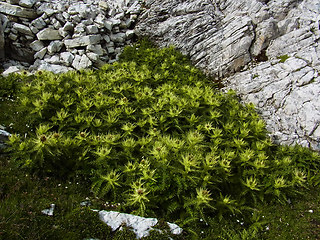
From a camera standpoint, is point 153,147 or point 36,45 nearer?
point 153,147

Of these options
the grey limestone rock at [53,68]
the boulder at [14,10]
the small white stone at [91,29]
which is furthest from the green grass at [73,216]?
the boulder at [14,10]

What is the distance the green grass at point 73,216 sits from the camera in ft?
12.6

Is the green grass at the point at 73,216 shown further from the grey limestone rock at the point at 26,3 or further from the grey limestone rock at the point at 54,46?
the grey limestone rock at the point at 26,3

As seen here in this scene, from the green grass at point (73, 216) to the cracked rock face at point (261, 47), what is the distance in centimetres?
283

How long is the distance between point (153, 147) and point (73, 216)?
79.7 inches

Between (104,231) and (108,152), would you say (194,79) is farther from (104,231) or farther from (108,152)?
(104,231)

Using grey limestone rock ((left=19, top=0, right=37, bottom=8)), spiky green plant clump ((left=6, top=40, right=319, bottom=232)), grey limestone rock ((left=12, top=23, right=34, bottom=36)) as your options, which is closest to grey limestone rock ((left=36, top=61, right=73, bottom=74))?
grey limestone rock ((left=12, top=23, right=34, bottom=36))

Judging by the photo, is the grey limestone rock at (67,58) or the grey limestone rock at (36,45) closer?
the grey limestone rock at (67,58)

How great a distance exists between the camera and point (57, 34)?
36.8 feet

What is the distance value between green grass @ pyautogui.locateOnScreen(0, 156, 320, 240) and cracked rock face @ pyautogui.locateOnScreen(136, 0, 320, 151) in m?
2.83

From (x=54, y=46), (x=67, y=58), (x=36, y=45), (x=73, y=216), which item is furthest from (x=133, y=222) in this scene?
(x=36, y=45)

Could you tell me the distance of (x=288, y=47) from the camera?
9609mm

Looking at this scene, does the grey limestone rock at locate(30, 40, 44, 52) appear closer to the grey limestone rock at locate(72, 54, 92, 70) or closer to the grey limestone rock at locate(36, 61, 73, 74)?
the grey limestone rock at locate(36, 61, 73, 74)

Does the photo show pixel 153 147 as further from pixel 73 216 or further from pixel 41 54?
pixel 41 54
